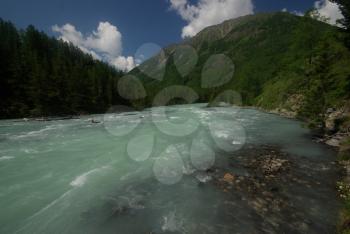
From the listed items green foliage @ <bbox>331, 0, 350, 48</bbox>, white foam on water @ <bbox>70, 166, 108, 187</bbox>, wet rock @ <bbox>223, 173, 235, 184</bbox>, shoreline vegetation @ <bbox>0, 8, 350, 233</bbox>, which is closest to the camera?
white foam on water @ <bbox>70, 166, 108, 187</bbox>

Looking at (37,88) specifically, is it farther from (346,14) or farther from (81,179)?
(346,14)

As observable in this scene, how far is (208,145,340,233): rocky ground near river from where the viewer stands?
7.84m

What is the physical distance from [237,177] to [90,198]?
773 cm

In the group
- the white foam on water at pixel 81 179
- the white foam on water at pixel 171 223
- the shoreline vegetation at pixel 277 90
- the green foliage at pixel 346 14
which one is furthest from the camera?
the green foliage at pixel 346 14

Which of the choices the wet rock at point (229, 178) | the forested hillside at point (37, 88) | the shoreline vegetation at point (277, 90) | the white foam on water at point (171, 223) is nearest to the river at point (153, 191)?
the white foam on water at point (171, 223)

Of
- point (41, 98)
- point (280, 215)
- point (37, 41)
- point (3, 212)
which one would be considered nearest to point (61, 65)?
point (41, 98)

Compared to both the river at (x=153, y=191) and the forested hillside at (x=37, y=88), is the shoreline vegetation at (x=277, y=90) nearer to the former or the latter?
the forested hillside at (x=37, y=88)

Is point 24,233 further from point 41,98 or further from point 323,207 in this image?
point 41,98

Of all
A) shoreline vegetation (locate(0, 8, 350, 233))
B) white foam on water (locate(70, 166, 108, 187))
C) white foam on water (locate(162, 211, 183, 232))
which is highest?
shoreline vegetation (locate(0, 8, 350, 233))

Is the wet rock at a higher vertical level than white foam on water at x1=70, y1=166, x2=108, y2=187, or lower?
higher

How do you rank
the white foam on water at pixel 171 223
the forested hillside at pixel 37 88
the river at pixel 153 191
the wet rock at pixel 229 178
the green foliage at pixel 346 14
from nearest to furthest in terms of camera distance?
the white foam on water at pixel 171 223 < the river at pixel 153 191 < the wet rock at pixel 229 178 < the green foliage at pixel 346 14 < the forested hillside at pixel 37 88

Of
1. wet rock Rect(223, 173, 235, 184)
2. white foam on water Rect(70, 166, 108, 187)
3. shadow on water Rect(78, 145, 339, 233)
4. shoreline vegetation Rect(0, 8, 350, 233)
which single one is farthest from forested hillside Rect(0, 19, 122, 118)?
wet rock Rect(223, 173, 235, 184)

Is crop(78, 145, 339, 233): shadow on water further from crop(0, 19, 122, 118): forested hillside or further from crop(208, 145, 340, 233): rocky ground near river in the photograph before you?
crop(0, 19, 122, 118): forested hillside

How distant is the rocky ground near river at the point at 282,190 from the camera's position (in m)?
7.84
